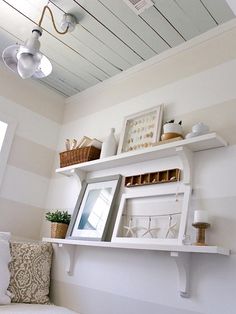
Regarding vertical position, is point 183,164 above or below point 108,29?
below

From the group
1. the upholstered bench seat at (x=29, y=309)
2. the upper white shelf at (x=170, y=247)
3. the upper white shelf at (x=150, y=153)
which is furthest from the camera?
the upholstered bench seat at (x=29, y=309)

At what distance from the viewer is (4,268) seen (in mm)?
1842

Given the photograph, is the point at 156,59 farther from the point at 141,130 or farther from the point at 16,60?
the point at 16,60

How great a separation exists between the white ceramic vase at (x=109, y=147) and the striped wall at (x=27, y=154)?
76cm

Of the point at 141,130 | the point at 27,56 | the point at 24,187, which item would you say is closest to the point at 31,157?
the point at 24,187

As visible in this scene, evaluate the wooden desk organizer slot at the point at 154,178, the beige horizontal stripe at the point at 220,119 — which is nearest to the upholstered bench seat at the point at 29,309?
the wooden desk organizer slot at the point at 154,178

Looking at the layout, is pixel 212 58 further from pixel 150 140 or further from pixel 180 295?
pixel 180 295

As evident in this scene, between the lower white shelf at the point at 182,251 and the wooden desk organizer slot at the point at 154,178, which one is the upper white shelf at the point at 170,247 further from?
the wooden desk organizer slot at the point at 154,178

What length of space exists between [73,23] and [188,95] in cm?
84

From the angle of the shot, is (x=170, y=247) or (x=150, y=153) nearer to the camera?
(x=170, y=247)

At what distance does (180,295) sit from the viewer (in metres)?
1.40

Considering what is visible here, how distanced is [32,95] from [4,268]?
1422mm

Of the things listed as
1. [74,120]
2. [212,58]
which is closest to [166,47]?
[212,58]

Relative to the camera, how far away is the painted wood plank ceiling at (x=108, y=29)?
65.6 inches
